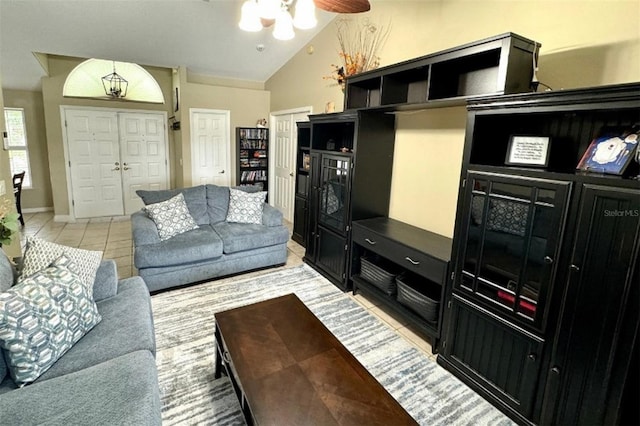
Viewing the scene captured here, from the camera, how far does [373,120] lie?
3.17 meters

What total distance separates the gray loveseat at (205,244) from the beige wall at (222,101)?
7.19 ft

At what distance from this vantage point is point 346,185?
3264 millimetres

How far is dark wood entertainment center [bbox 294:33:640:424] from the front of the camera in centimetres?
146

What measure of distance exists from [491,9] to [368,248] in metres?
2.15

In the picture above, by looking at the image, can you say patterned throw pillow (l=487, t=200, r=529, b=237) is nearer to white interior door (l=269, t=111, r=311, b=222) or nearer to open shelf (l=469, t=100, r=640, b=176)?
open shelf (l=469, t=100, r=640, b=176)

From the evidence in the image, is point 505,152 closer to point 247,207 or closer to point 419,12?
point 419,12

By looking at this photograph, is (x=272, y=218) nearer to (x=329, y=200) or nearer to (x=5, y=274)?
(x=329, y=200)

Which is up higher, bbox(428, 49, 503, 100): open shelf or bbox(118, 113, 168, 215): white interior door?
bbox(428, 49, 503, 100): open shelf

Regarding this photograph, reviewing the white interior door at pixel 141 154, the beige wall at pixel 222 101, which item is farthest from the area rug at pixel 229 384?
the white interior door at pixel 141 154

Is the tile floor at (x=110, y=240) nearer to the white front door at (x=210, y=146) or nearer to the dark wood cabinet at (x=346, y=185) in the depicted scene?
the dark wood cabinet at (x=346, y=185)

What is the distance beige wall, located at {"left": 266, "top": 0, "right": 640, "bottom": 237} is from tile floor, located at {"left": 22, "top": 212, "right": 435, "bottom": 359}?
0.93 metres

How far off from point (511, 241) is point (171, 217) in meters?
3.15

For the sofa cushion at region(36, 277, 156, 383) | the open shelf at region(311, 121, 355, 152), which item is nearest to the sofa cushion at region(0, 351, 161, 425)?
the sofa cushion at region(36, 277, 156, 383)

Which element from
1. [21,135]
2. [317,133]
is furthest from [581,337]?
[21,135]
